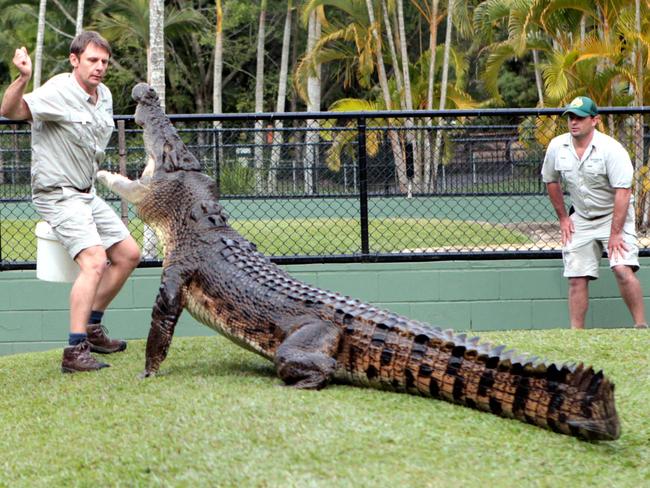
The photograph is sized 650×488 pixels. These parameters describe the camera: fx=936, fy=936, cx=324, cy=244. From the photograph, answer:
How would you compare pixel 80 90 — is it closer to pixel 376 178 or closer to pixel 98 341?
pixel 98 341

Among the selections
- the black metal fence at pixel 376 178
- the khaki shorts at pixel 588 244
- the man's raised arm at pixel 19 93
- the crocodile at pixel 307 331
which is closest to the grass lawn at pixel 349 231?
the black metal fence at pixel 376 178

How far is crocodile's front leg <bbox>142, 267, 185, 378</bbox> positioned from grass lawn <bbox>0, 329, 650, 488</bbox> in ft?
0.34

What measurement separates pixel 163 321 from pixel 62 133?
3.91 ft

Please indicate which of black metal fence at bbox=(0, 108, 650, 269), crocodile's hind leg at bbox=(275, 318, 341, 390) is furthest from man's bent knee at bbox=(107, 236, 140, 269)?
black metal fence at bbox=(0, 108, 650, 269)

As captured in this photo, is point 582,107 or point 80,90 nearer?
point 80,90

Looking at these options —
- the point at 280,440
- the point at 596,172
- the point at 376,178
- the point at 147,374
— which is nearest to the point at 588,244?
the point at 596,172

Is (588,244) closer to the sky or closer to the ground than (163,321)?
closer to the sky

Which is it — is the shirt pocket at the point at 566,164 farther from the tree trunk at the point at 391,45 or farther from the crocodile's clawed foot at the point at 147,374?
the tree trunk at the point at 391,45

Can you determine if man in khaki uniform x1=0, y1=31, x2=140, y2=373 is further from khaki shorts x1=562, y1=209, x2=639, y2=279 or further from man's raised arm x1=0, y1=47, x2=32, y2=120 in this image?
khaki shorts x1=562, y1=209, x2=639, y2=279

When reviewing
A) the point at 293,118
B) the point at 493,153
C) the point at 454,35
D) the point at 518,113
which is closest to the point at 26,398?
the point at 293,118

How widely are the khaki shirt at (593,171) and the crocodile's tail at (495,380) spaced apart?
8.47 ft

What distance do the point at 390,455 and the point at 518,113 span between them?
4.00 meters

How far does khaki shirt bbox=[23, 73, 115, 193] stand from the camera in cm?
481

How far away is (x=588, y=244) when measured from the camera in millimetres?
6238
